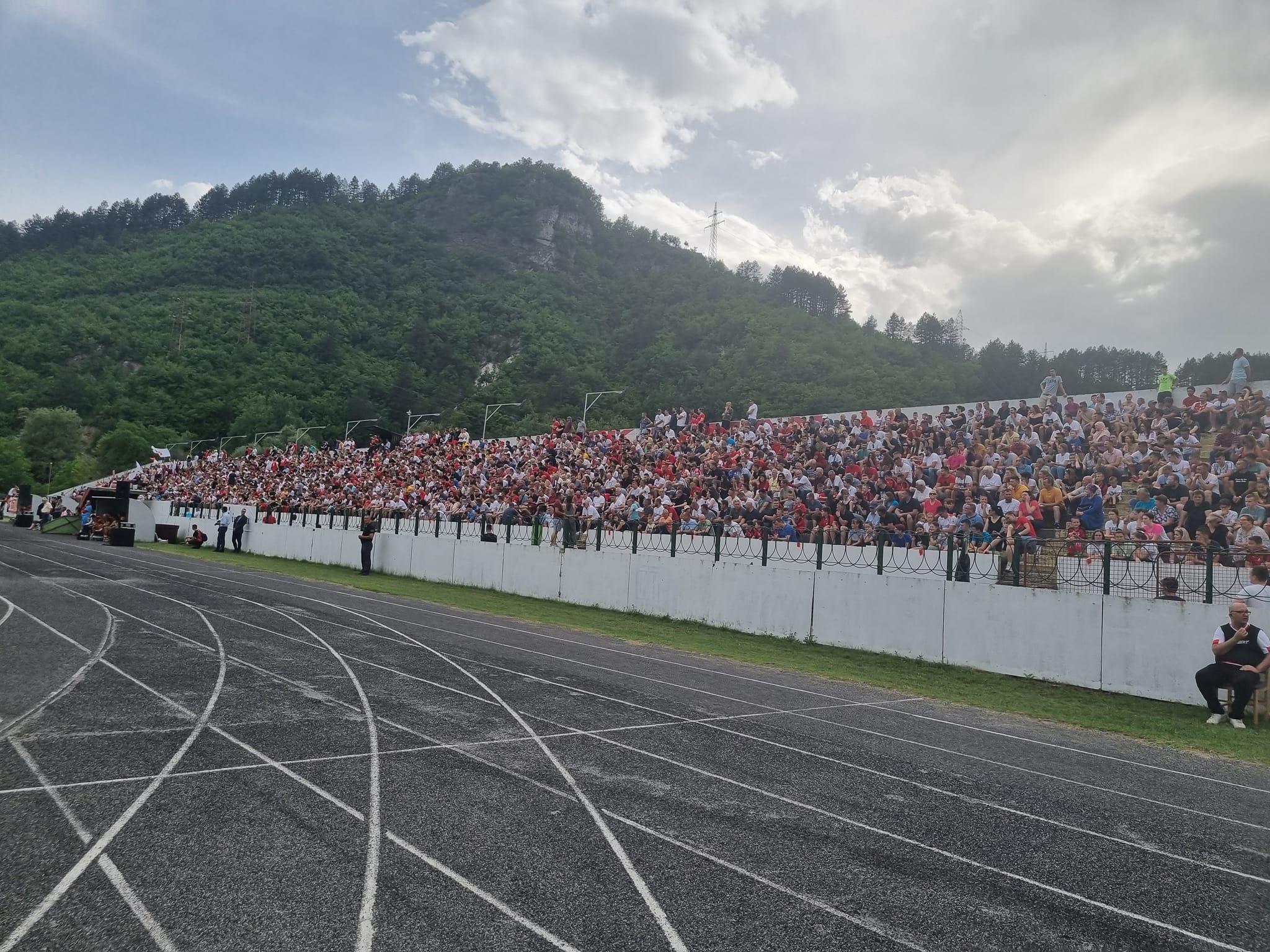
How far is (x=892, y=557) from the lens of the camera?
53.1 feet

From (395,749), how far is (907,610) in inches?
432

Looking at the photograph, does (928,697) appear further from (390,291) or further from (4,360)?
(4,360)

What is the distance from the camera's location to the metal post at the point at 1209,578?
12180 mm

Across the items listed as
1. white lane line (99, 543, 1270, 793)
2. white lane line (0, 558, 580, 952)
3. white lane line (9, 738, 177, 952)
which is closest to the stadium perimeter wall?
white lane line (99, 543, 1270, 793)

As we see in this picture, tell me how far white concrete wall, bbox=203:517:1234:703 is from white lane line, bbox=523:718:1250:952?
8.64 m

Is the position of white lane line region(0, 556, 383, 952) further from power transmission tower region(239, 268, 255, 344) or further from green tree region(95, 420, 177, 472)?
power transmission tower region(239, 268, 255, 344)

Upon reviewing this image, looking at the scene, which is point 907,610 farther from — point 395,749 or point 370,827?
point 370,827

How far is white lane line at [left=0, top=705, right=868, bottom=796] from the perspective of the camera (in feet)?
21.8

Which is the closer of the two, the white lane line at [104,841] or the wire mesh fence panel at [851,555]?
the white lane line at [104,841]

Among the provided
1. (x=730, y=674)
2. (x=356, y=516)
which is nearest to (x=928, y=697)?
(x=730, y=674)

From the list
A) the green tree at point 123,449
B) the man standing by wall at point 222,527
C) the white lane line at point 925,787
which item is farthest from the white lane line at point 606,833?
the green tree at point 123,449

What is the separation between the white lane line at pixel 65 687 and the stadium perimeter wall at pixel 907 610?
11.7 meters

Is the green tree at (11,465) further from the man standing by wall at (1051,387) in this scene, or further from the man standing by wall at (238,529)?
the man standing by wall at (1051,387)

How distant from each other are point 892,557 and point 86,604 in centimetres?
1655
